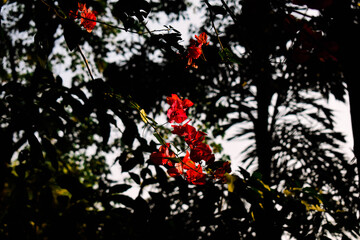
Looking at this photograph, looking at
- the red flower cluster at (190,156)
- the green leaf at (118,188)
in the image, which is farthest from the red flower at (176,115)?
the green leaf at (118,188)

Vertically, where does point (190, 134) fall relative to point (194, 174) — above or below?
above

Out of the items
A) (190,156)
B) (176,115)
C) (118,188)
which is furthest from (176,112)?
(118,188)

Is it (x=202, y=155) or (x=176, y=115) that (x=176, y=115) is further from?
(x=202, y=155)

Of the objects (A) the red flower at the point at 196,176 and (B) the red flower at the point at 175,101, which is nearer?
(A) the red flower at the point at 196,176

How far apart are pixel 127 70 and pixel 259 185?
14.9 ft

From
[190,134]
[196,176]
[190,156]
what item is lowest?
[196,176]

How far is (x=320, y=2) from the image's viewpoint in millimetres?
711

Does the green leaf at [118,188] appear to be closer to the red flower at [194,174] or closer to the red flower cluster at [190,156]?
the red flower cluster at [190,156]

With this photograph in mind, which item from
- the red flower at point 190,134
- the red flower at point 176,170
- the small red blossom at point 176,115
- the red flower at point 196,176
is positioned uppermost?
the small red blossom at point 176,115

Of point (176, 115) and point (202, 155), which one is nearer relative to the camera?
point (202, 155)

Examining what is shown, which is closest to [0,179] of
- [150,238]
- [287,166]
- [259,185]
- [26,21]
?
[26,21]

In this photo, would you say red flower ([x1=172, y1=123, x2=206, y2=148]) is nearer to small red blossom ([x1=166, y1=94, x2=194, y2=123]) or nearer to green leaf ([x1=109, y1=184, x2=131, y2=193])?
small red blossom ([x1=166, y1=94, x2=194, y2=123])

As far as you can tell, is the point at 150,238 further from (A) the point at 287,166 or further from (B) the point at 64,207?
(A) the point at 287,166

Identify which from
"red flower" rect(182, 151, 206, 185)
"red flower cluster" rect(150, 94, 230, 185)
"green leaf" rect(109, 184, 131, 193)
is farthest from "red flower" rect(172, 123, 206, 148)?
"green leaf" rect(109, 184, 131, 193)
